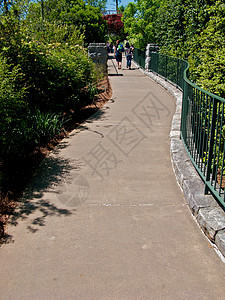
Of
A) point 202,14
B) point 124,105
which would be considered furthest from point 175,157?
point 202,14

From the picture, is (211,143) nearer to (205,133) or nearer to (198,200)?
(198,200)

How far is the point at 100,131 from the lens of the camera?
7.65m

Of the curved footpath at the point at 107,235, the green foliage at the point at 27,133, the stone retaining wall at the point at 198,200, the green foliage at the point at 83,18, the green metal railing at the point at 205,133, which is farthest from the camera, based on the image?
the green foliage at the point at 83,18

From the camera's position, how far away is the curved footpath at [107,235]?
2.89 meters

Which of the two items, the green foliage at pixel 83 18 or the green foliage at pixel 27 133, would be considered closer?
the green foliage at pixel 27 133

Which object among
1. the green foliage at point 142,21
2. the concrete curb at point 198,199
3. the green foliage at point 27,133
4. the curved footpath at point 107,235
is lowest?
the curved footpath at point 107,235

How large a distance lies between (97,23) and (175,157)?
60.6 feet

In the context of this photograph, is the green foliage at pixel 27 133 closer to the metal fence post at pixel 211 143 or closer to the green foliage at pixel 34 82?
the green foliage at pixel 34 82

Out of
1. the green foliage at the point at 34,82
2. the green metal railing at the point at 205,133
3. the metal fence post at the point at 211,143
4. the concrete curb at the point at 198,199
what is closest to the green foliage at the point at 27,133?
the green foliage at the point at 34,82

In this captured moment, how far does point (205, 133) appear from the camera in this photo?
16.7 feet

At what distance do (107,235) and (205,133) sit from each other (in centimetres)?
247

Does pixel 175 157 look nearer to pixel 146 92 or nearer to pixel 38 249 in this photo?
pixel 38 249

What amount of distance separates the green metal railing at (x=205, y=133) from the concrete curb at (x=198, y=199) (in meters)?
0.14

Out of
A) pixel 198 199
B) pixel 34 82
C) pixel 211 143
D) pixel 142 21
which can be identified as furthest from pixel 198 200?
pixel 142 21
